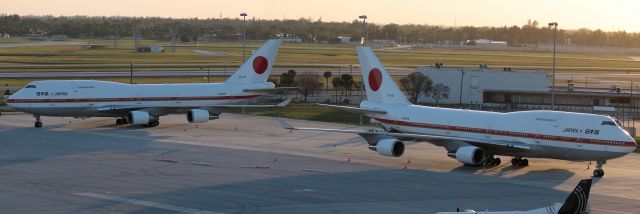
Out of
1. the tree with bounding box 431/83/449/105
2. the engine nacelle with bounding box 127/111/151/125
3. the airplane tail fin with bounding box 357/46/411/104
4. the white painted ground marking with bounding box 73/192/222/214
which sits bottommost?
the white painted ground marking with bounding box 73/192/222/214

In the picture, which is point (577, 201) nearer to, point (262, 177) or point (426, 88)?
point (262, 177)

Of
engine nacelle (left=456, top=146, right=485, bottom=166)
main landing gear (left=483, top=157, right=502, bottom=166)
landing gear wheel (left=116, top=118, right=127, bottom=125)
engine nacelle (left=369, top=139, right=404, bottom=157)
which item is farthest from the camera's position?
landing gear wheel (left=116, top=118, right=127, bottom=125)

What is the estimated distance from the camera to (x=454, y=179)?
45.6m

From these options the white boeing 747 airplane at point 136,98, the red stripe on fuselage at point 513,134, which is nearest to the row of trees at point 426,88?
the white boeing 747 airplane at point 136,98

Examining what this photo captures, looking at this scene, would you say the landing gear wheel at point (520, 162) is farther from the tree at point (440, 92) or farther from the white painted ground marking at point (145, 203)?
the tree at point (440, 92)

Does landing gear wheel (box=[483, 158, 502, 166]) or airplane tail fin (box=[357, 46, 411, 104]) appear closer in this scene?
landing gear wheel (box=[483, 158, 502, 166])

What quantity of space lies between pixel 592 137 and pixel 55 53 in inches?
6423

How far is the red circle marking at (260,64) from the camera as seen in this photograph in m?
73.6

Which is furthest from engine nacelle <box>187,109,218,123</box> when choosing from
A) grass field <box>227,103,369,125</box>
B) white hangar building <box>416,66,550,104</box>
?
white hangar building <box>416,66,550,104</box>

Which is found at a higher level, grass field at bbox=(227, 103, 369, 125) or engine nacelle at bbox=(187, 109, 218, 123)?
engine nacelle at bbox=(187, 109, 218, 123)

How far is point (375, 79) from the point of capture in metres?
55.1

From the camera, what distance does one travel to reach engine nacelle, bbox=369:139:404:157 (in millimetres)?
49344

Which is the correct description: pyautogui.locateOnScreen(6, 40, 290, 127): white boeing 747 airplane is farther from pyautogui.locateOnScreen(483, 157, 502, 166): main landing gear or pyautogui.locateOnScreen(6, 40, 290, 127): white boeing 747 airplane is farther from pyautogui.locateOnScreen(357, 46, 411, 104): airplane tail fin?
pyautogui.locateOnScreen(483, 157, 502, 166): main landing gear

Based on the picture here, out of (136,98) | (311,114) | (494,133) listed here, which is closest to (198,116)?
(136,98)
